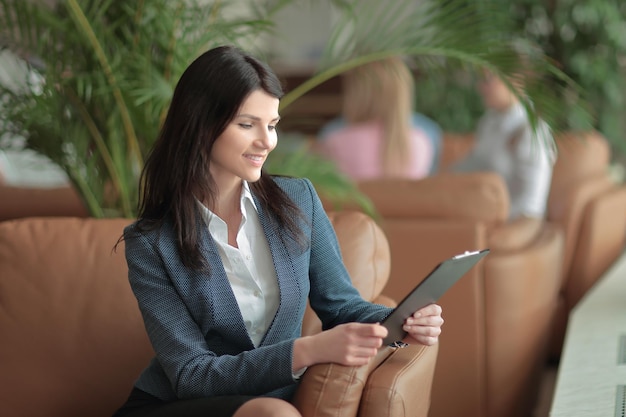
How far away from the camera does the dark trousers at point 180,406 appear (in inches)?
69.1

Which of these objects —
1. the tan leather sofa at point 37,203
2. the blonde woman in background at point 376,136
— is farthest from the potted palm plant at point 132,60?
the blonde woman in background at point 376,136

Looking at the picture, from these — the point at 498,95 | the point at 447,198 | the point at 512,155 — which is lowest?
the point at 512,155

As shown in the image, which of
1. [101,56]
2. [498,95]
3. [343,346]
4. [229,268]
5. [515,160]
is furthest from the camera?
[498,95]

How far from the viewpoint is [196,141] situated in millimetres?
1878

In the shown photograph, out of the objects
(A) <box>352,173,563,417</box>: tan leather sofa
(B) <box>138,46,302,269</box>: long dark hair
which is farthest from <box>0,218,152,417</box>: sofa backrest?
(A) <box>352,173,563,417</box>: tan leather sofa

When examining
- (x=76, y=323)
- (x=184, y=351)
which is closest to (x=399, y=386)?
(x=184, y=351)

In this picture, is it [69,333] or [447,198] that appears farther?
[447,198]

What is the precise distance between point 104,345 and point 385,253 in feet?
2.37

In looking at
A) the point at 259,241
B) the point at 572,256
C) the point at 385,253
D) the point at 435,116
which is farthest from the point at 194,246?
the point at 435,116

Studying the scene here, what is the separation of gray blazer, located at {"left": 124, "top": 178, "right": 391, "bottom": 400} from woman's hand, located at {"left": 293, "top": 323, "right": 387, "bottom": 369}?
32 millimetres

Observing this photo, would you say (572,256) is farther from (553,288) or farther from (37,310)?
(37,310)

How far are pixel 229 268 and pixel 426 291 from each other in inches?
17.0

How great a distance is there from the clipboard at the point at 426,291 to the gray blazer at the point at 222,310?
0.10 m

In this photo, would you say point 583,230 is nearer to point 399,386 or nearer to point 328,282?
point 328,282
